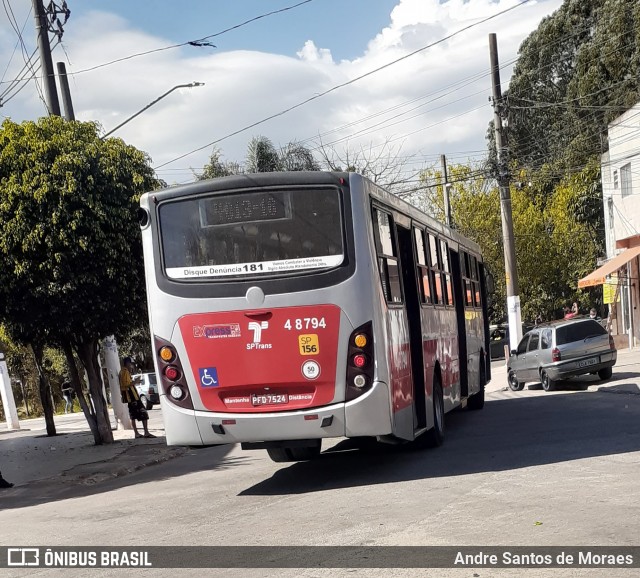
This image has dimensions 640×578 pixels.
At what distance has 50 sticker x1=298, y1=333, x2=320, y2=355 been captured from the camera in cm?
1092

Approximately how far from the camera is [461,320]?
18.1m

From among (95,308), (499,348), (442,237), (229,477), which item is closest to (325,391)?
(229,477)

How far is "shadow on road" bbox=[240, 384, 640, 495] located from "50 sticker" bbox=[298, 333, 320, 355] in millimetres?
1529

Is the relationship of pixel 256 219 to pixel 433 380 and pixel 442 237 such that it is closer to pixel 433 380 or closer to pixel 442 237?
pixel 433 380

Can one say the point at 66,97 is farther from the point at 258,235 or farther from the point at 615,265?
the point at 615,265

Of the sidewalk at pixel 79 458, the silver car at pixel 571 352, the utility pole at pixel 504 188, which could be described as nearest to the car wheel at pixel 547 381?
the silver car at pixel 571 352

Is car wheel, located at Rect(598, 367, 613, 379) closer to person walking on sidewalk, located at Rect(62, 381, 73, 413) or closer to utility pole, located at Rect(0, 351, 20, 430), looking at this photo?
utility pole, located at Rect(0, 351, 20, 430)

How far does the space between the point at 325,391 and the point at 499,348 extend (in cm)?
4038

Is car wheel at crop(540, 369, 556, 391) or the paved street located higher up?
the paved street

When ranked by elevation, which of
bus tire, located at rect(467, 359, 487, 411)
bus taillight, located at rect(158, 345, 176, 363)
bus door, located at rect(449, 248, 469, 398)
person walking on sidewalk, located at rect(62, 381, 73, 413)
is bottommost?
person walking on sidewalk, located at rect(62, 381, 73, 413)

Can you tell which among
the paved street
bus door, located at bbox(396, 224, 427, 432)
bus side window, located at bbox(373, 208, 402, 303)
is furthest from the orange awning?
bus side window, located at bbox(373, 208, 402, 303)

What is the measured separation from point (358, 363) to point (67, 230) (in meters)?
8.19

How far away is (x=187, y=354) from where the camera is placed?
11281mm

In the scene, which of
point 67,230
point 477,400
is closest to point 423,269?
point 67,230
